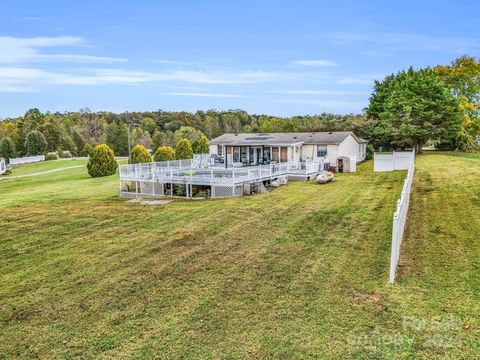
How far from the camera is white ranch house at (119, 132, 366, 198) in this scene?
1856 cm

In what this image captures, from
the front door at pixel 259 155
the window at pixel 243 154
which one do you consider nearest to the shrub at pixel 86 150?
the window at pixel 243 154

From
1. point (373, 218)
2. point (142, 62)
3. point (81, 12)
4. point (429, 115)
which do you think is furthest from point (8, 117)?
point (373, 218)

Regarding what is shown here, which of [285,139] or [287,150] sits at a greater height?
[285,139]

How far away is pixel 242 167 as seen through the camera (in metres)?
22.3

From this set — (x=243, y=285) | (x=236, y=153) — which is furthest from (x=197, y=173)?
(x=243, y=285)

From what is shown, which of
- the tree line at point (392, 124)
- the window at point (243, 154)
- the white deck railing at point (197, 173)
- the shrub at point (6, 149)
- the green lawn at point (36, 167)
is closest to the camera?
the white deck railing at point (197, 173)

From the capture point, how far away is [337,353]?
488 cm

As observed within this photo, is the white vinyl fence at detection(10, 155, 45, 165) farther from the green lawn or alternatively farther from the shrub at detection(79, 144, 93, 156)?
the shrub at detection(79, 144, 93, 156)

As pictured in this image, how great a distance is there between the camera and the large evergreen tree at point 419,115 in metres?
35.5

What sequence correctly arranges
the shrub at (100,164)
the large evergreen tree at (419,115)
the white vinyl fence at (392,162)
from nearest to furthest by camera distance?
1. the white vinyl fence at (392,162)
2. the shrub at (100,164)
3. the large evergreen tree at (419,115)

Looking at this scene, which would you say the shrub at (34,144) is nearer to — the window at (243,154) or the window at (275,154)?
the window at (243,154)

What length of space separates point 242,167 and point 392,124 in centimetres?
2254

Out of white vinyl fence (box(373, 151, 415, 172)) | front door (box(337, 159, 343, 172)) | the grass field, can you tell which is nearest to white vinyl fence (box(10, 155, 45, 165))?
the grass field

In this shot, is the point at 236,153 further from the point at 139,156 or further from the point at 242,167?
the point at 139,156
